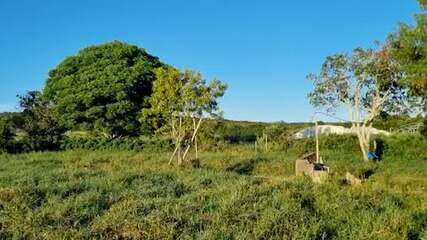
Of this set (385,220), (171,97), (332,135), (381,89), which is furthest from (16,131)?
(385,220)

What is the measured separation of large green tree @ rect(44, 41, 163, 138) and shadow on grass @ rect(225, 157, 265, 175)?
19236 millimetres

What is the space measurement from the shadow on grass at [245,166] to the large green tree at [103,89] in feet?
63.1

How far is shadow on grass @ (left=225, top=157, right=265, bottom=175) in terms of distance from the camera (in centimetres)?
2884

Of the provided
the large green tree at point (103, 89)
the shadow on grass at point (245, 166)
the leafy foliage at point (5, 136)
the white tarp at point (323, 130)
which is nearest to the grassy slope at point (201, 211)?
the shadow on grass at point (245, 166)

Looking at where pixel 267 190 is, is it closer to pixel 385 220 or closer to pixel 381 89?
pixel 385 220

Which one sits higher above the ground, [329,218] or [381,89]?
[381,89]

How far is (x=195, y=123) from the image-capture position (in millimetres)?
33000

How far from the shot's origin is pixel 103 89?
164 ft

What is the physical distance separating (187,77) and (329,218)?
22.8 metres

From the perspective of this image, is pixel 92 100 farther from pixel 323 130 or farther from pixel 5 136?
pixel 323 130

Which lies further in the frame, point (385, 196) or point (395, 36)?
point (395, 36)

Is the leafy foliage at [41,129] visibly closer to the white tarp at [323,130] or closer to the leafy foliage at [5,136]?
the leafy foliage at [5,136]

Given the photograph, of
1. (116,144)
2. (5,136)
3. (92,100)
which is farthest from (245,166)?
(92,100)

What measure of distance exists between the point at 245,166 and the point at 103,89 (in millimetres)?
23113
